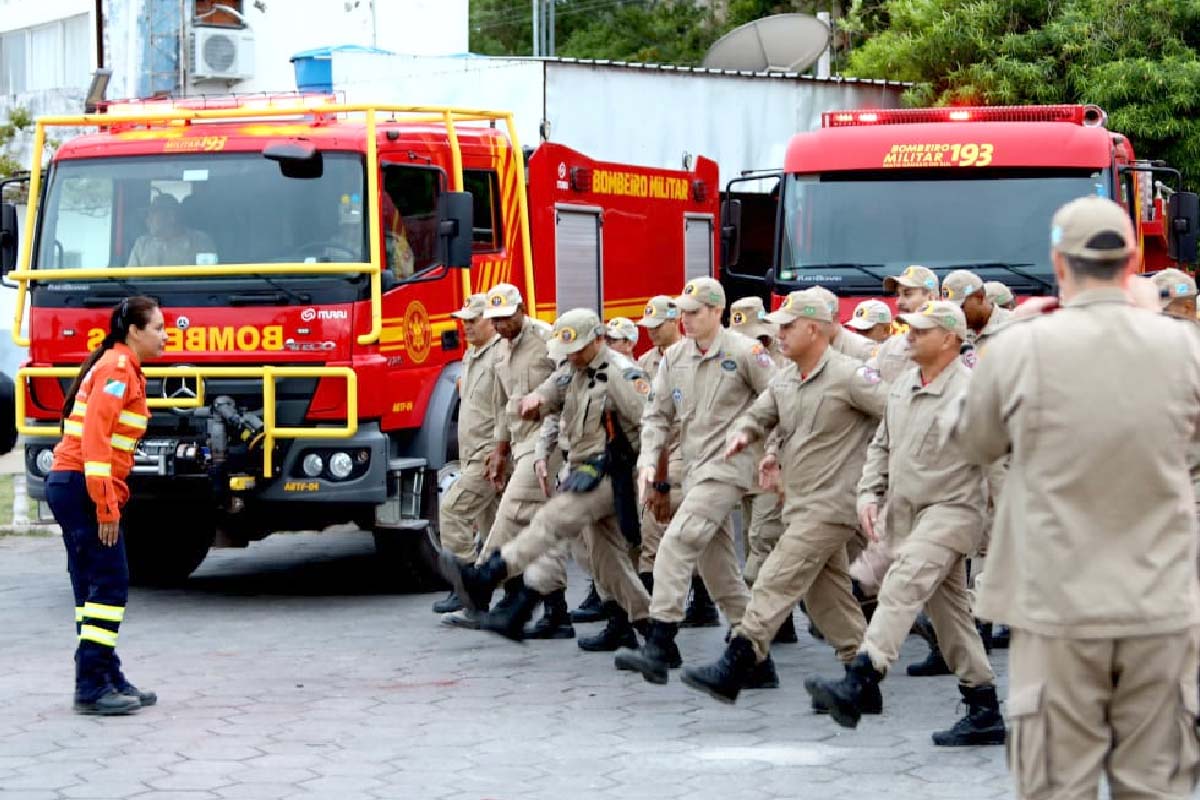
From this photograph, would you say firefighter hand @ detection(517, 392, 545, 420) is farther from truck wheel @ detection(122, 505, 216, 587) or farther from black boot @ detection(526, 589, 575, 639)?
truck wheel @ detection(122, 505, 216, 587)

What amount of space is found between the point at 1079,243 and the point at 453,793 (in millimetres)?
3307

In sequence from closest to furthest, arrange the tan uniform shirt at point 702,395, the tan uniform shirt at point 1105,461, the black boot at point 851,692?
the tan uniform shirt at point 1105,461 → the black boot at point 851,692 → the tan uniform shirt at point 702,395

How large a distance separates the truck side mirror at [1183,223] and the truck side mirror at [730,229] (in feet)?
→ 9.92

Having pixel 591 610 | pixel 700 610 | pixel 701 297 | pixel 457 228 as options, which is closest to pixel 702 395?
pixel 701 297

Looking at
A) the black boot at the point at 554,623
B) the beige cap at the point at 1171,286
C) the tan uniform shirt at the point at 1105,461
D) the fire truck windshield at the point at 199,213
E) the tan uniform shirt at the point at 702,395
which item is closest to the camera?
the tan uniform shirt at the point at 1105,461

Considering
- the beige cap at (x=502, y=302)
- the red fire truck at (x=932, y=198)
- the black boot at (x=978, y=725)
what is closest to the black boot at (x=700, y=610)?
the beige cap at (x=502, y=302)

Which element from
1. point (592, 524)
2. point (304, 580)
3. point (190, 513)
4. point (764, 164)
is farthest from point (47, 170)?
point (764, 164)

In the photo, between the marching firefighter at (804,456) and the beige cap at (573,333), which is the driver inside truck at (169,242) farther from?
the marching firefighter at (804,456)

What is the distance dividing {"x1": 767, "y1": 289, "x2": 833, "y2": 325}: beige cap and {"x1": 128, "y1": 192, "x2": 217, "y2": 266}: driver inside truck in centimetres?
414

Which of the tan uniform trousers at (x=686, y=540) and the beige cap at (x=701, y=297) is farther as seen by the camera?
the beige cap at (x=701, y=297)

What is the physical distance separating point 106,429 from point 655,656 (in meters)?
2.57

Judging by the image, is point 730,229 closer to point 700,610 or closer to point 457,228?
point 457,228

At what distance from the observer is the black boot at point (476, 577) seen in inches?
377

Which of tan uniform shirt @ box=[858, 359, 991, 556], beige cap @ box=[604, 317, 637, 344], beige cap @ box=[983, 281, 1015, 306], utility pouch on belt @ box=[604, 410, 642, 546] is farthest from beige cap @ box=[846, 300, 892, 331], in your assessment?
tan uniform shirt @ box=[858, 359, 991, 556]
